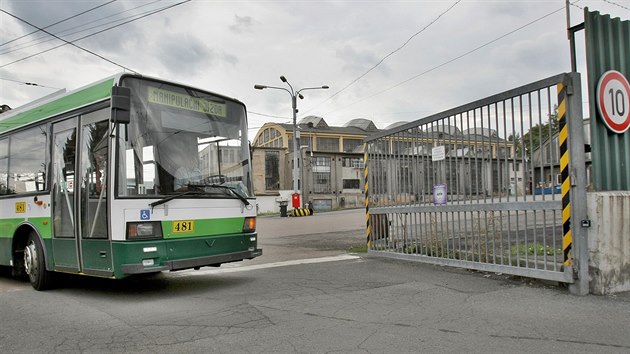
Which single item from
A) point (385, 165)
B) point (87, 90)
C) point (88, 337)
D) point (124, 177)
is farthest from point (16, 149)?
point (385, 165)

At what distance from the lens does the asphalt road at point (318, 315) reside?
4480 millimetres

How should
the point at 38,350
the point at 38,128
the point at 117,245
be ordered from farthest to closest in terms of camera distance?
1. the point at 38,128
2. the point at 117,245
3. the point at 38,350

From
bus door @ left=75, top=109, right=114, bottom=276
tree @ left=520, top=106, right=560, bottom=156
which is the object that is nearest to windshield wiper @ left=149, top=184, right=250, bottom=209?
bus door @ left=75, top=109, right=114, bottom=276

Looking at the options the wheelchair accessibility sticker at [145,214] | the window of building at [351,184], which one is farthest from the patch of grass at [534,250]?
the window of building at [351,184]

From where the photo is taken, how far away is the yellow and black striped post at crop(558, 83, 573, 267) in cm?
600

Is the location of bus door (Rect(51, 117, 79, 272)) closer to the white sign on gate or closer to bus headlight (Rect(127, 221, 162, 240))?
bus headlight (Rect(127, 221, 162, 240))

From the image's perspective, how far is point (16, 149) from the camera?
856 cm

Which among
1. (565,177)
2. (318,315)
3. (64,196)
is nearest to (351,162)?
(64,196)

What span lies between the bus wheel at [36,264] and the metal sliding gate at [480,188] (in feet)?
20.3

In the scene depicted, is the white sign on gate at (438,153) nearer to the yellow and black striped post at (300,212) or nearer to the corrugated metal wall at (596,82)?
the corrugated metal wall at (596,82)

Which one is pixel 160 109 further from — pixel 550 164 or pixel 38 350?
pixel 550 164

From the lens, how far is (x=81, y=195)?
22.8 feet

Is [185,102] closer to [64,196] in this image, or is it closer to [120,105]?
[120,105]

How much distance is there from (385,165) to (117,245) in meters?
5.64
